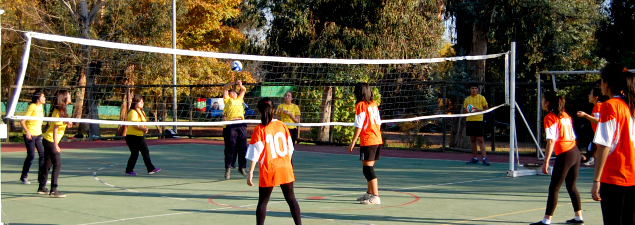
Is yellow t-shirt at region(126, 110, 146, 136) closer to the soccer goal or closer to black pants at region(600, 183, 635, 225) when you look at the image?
the soccer goal

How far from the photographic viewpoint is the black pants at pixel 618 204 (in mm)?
4707

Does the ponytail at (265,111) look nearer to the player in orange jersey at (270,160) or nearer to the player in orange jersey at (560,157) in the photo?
the player in orange jersey at (270,160)

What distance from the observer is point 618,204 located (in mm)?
4715

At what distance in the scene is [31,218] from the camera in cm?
737

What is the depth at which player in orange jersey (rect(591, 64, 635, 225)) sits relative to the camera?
4.71 m

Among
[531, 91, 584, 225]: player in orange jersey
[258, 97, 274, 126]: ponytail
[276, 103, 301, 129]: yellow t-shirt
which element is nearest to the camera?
[258, 97, 274, 126]: ponytail

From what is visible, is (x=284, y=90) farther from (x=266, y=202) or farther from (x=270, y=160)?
(x=266, y=202)

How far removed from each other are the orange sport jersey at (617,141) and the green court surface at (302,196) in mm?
2484

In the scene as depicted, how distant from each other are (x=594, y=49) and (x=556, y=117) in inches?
809

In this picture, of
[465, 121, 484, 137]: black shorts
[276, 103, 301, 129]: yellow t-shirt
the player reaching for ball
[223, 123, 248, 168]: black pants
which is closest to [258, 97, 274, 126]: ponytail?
[223, 123, 248, 168]: black pants

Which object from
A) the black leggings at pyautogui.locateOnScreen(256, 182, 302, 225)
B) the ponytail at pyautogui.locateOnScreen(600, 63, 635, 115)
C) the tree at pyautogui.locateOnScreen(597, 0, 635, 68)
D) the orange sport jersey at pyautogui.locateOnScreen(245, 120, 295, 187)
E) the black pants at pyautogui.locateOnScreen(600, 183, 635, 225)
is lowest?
the black leggings at pyautogui.locateOnScreen(256, 182, 302, 225)

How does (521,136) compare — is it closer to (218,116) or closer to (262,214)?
(218,116)

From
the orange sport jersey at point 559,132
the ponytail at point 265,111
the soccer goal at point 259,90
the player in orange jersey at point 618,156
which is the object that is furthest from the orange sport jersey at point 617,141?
the soccer goal at point 259,90

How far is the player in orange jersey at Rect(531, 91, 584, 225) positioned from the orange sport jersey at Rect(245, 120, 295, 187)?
2.95 metres
